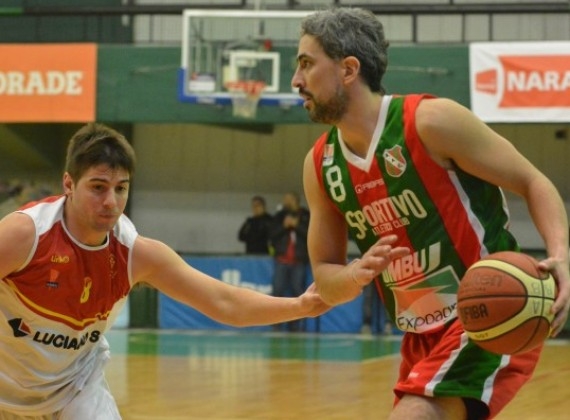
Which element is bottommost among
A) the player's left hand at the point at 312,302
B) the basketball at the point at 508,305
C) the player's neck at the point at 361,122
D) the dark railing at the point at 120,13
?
the player's left hand at the point at 312,302

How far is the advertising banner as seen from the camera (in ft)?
50.5

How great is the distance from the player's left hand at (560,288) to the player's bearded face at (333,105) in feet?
3.26

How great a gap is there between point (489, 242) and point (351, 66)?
0.84 m

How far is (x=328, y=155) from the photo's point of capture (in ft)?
13.6

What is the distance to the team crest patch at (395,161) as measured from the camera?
3.93m

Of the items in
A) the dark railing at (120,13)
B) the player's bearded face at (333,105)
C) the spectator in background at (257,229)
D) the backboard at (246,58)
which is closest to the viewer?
the player's bearded face at (333,105)

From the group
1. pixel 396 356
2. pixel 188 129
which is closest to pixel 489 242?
pixel 396 356

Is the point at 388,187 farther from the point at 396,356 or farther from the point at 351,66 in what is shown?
the point at 396,356

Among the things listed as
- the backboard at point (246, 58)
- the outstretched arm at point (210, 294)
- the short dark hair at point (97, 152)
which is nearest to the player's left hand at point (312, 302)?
the outstretched arm at point (210, 294)

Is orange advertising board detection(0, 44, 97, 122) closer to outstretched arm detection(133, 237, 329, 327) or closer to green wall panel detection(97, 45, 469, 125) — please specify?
green wall panel detection(97, 45, 469, 125)

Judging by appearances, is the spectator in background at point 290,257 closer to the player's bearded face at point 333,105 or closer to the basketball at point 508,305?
the player's bearded face at point 333,105

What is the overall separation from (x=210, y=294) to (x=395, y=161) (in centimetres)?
119

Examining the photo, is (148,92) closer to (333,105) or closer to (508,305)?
(333,105)

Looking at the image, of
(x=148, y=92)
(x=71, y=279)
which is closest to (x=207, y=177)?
(x=148, y=92)
